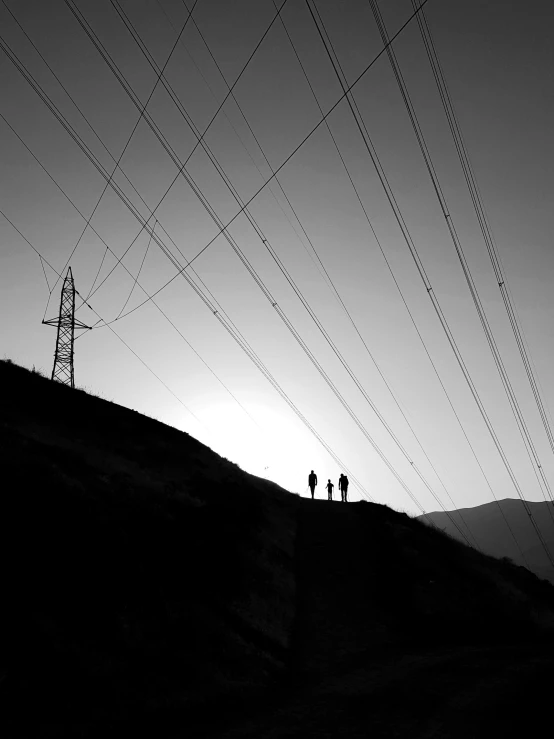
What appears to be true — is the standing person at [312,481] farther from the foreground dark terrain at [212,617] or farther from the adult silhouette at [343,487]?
the foreground dark terrain at [212,617]

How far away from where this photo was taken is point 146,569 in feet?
44.8

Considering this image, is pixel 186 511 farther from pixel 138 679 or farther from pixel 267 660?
pixel 138 679

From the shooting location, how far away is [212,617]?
1426cm

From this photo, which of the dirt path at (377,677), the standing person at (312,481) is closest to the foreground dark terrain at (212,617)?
the dirt path at (377,677)

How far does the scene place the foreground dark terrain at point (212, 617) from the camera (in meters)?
9.84

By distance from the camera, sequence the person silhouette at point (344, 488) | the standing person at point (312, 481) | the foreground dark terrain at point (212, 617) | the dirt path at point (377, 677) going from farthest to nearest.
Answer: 1. the person silhouette at point (344, 488)
2. the standing person at point (312, 481)
3. the dirt path at point (377, 677)
4. the foreground dark terrain at point (212, 617)

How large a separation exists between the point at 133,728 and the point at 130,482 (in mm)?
10684

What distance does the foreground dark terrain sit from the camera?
32.3 ft

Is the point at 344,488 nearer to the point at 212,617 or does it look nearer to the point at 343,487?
the point at 343,487

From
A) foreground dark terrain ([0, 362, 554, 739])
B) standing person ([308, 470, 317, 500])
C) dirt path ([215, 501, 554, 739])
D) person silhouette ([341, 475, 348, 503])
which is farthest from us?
person silhouette ([341, 475, 348, 503])

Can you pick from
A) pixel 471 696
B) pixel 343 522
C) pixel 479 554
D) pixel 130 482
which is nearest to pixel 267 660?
pixel 471 696

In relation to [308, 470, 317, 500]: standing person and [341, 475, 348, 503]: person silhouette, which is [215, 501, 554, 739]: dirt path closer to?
[308, 470, 317, 500]: standing person

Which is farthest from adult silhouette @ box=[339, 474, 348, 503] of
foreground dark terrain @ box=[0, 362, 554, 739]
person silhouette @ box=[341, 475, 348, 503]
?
foreground dark terrain @ box=[0, 362, 554, 739]

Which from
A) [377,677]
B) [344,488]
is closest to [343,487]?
[344,488]
